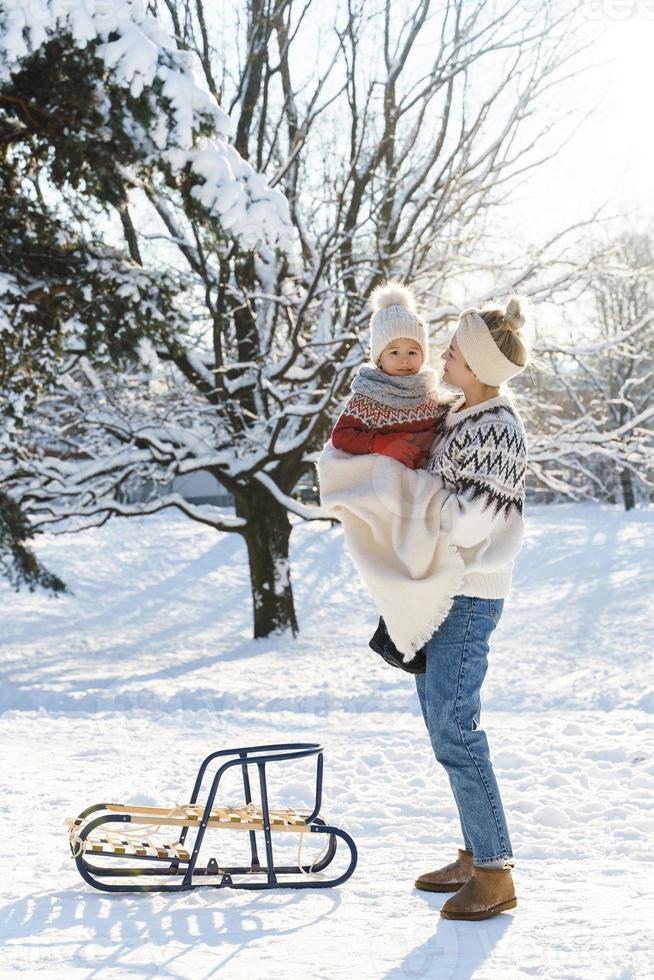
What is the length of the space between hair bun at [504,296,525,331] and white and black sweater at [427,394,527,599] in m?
0.23

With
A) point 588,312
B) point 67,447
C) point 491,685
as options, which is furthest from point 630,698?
point 588,312

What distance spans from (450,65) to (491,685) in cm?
698

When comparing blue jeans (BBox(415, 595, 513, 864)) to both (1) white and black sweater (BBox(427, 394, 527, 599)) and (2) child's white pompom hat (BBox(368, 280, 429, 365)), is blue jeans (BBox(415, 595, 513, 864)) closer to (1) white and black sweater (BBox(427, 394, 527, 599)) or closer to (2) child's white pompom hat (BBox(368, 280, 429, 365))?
(1) white and black sweater (BBox(427, 394, 527, 599))

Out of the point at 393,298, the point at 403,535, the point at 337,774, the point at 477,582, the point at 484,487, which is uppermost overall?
the point at 393,298

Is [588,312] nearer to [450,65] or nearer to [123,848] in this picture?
[450,65]

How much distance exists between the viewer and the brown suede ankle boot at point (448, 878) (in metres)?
3.36

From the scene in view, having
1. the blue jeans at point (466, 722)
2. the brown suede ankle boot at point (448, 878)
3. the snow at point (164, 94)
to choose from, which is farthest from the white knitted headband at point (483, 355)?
the snow at point (164, 94)

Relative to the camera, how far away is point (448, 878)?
11.1ft

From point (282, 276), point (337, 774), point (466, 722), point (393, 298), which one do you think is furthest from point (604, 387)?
point (466, 722)

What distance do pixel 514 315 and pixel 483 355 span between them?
0.56 ft

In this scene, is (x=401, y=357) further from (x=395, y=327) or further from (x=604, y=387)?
(x=604, y=387)

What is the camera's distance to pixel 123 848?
3453mm

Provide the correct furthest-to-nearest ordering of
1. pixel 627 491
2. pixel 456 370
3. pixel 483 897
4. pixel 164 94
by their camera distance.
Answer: pixel 627 491
pixel 164 94
pixel 456 370
pixel 483 897

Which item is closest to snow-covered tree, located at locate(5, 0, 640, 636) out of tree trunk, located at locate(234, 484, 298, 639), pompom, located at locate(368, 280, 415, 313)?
tree trunk, located at locate(234, 484, 298, 639)
